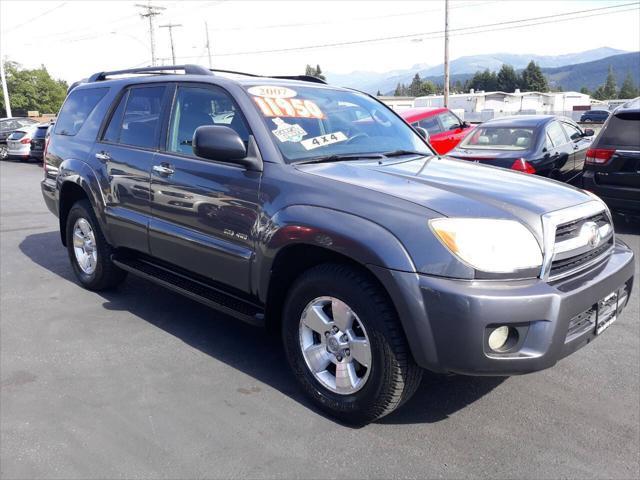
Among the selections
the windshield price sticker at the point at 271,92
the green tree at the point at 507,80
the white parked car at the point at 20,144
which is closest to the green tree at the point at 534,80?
the green tree at the point at 507,80

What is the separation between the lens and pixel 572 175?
916 cm

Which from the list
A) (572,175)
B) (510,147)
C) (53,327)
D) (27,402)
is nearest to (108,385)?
(27,402)

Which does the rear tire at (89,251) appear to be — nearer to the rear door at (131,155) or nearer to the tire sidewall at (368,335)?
the rear door at (131,155)

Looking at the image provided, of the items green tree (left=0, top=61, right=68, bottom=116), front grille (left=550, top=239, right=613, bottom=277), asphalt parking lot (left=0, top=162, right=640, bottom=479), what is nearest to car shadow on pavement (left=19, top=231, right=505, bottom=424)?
asphalt parking lot (left=0, top=162, right=640, bottom=479)

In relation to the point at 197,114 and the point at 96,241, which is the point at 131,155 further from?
the point at 96,241

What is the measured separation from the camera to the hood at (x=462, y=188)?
2.73 meters

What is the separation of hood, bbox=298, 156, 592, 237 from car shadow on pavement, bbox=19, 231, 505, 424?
1202mm

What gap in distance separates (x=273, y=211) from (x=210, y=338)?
1417 mm

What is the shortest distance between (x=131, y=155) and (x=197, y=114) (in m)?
0.73

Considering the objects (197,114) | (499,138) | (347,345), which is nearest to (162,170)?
(197,114)

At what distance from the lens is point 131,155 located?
4332mm

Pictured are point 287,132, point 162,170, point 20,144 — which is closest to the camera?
point 287,132

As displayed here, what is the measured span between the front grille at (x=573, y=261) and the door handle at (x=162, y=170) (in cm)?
250

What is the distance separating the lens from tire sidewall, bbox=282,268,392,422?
109 inches
